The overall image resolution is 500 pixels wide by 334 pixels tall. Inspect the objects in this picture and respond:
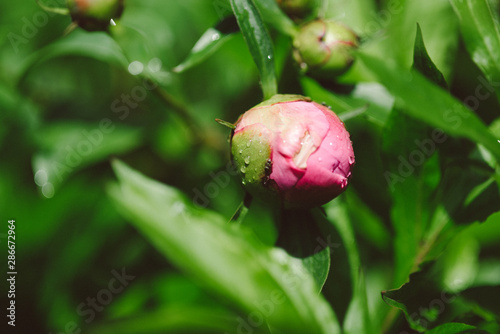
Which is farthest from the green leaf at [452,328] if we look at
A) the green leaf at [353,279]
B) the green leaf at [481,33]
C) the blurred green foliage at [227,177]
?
the green leaf at [481,33]

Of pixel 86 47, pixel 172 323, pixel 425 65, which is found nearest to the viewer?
pixel 172 323

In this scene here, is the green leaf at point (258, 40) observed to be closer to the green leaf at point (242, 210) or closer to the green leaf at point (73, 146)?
the green leaf at point (242, 210)

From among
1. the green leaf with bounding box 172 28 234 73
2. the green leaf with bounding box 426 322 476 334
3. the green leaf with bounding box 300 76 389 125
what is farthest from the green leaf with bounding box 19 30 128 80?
the green leaf with bounding box 426 322 476 334

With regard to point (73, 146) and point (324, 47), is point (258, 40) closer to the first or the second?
point (324, 47)

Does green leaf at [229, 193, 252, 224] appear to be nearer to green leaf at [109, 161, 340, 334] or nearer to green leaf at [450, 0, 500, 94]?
green leaf at [109, 161, 340, 334]

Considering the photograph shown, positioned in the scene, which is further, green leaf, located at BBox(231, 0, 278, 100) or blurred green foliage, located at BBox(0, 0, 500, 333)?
green leaf, located at BBox(231, 0, 278, 100)

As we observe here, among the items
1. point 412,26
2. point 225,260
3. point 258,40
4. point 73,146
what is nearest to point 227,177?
point 73,146

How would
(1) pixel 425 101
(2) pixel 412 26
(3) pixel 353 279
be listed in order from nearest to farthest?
(1) pixel 425 101
(3) pixel 353 279
(2) pixel 412 26
